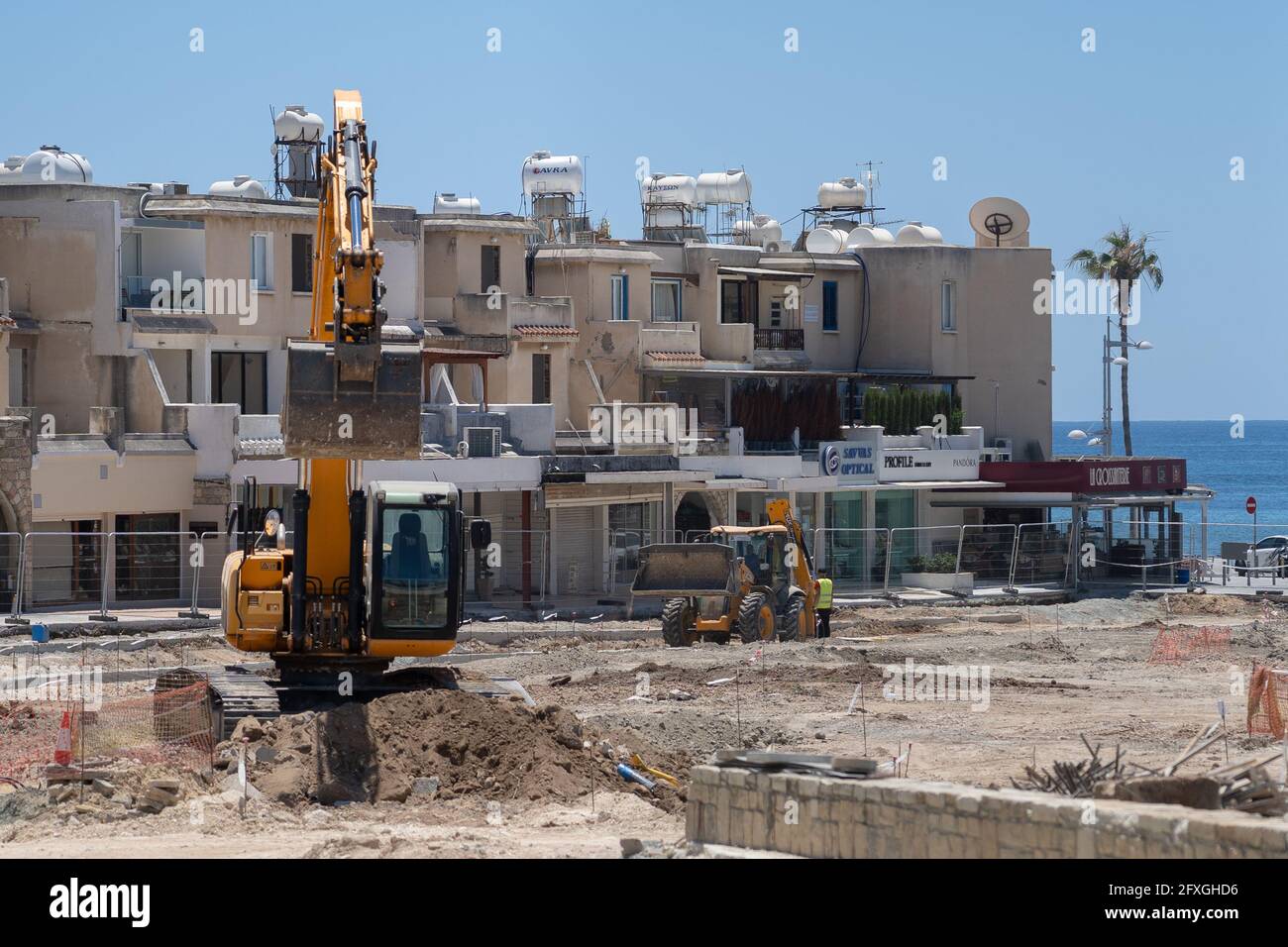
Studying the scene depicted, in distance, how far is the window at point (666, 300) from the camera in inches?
2231

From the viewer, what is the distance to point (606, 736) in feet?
75.8

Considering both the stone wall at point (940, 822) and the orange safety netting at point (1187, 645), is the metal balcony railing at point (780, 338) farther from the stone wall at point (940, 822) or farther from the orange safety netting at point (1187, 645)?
the stone wall at point (940, 822)

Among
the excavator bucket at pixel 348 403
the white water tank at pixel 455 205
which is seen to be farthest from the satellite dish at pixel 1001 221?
the excavator bucket at pixel 348 403

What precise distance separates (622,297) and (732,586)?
63.1 ft

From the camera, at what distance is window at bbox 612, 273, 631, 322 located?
177 ft

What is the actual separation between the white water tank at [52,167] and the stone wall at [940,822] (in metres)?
35.1

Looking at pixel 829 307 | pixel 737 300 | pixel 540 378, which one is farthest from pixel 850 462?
pixel 829 307

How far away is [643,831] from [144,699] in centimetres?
1007

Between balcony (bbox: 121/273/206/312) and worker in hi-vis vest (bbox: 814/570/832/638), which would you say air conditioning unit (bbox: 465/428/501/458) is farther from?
worker in hi-vis vest (bbox: 814/570/832/638)

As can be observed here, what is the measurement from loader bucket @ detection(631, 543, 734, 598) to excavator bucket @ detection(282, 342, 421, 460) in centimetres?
1680

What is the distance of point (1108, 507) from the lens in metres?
52.5

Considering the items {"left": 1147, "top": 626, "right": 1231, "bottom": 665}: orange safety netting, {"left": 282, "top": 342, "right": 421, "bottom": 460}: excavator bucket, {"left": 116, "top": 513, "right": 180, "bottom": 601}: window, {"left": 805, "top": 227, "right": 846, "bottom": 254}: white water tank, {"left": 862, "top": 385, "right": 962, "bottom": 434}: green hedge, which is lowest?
{"left": 1147, "top": 626, "right": 1231, "bottom": 665}: orange safety netting

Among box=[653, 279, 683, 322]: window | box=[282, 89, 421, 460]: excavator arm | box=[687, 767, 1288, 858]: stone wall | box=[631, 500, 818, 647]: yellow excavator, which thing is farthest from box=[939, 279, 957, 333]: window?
box=[687, 767, 1288, 858]: stone wall

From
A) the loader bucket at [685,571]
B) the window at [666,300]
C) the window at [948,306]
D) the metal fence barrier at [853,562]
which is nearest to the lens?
the loader bucket at [685,571]
